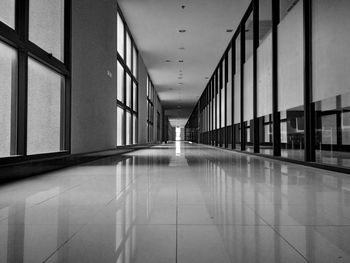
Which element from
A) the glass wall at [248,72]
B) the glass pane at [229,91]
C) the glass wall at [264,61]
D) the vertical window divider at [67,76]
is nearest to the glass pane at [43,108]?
the vertical window divider at [67,76]

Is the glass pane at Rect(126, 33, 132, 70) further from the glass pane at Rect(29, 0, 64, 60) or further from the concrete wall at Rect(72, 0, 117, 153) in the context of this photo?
the glass pane at Rect(29, 0, 64, 60)

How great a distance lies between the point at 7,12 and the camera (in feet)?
14.5

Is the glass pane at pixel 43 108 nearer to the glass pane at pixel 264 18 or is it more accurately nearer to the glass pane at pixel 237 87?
the glass pane at pixel 264 18

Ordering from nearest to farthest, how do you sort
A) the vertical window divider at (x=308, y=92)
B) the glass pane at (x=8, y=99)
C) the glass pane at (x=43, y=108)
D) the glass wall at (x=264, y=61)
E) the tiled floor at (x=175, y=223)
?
the tiled floor at (x=175, y=223)
the glass pane at (x=8, y=99)
the glass pane at (x=43, y=108)
the vertical window divider at (x=308, y=92)
the glass wall at (x=264, y=61)

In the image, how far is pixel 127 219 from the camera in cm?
227

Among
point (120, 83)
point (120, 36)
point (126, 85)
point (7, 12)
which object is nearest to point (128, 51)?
point (126, 85)

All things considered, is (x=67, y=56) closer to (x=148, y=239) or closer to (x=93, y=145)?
(x=93, y=145)

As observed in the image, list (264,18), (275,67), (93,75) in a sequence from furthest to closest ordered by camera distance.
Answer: (264,18), (93,75), (275,67)

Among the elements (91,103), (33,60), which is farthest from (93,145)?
(33,60)

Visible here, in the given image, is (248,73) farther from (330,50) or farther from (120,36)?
(330,50)

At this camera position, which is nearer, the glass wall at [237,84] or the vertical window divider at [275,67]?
the vertical window divider at [275,67]

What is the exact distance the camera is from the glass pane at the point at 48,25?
5288mm

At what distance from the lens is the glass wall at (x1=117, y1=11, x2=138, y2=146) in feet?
40.4

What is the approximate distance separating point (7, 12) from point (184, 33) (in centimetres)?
977
